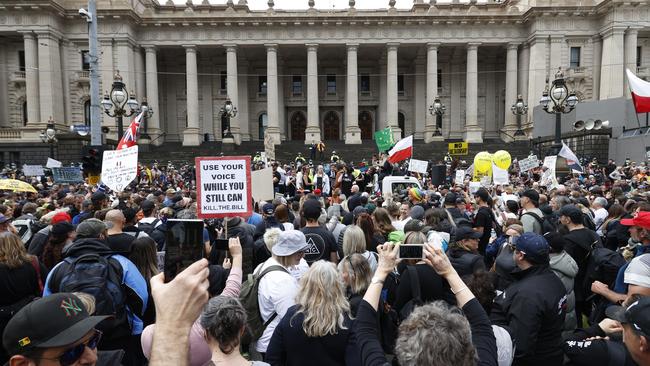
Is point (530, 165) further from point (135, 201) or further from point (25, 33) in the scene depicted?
point (25, 33)

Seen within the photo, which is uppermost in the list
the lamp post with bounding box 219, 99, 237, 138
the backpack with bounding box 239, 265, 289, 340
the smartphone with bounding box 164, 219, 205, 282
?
the lamp post with bounding box 219, 99, 237, 138

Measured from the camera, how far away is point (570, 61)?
42406mm

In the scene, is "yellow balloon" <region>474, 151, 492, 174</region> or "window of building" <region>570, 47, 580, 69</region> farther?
"window of building" <region>570, 47, 580, 69</region>

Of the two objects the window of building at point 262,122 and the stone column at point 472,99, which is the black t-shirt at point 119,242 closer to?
the stone column at point 472,99

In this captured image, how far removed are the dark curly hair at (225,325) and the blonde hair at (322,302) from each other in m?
0.57

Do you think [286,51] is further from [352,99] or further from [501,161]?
[501,161]

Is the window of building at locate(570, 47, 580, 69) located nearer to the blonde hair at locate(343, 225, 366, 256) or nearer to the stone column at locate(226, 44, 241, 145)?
the stone column at locate(226, 44, 241, 145)

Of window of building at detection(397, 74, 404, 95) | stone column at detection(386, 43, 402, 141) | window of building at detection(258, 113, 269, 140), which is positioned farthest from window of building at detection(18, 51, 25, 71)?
window of building at detection(397, 74, 404, 95)

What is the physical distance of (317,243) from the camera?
6344 mm

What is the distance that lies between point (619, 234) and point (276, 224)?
18.2ft

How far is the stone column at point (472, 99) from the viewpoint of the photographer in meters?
43.1

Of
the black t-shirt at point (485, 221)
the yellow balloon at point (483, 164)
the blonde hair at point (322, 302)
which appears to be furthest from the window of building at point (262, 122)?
the blonde hair at point (322, 302)

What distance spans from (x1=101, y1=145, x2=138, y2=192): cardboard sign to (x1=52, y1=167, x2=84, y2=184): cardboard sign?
7901 mm

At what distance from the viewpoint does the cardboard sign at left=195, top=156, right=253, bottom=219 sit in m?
5.59
